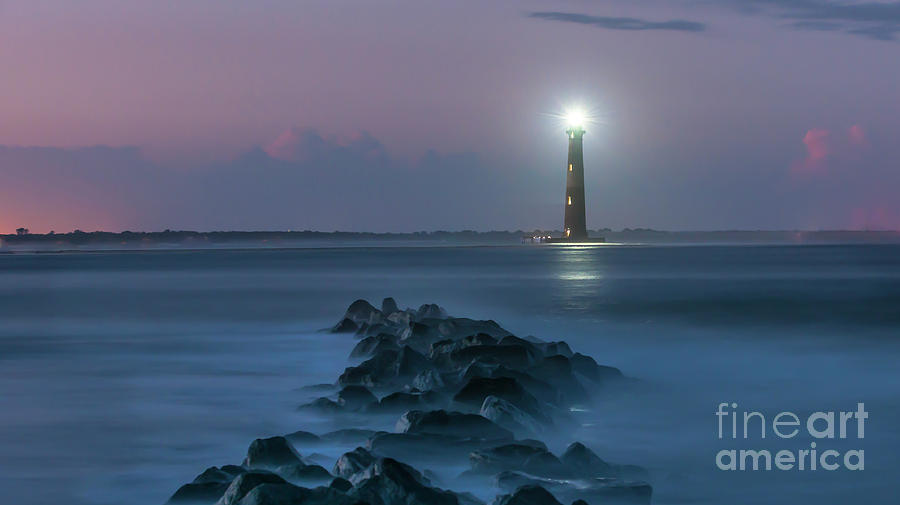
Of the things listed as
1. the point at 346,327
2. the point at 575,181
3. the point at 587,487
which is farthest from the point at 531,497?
the point at 575,181

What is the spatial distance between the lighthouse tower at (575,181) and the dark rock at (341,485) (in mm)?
84668

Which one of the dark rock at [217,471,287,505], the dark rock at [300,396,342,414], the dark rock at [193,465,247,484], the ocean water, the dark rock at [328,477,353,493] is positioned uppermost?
the dark rock at [217,471,287,505]

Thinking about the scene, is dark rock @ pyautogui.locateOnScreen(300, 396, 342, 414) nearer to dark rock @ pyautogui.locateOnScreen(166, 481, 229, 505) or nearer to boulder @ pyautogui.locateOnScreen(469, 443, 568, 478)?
boulder @ pyautogui.locateOnScreen(469, 443, 568, 478)

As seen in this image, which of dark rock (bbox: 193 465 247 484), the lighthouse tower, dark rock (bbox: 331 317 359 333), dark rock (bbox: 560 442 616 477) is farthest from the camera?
the lighthouse tower

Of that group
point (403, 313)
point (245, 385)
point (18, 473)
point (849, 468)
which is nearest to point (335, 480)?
point (18, 473)

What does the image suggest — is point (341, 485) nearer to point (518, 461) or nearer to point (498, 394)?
point (518, 461)

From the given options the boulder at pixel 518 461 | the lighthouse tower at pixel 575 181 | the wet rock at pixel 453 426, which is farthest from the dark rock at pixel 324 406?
the lighthouse tower at pixel 575 181

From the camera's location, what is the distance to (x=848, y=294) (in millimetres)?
36625

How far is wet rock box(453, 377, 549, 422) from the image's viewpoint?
10016 millimetres

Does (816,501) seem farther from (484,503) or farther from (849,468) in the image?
(484,503)

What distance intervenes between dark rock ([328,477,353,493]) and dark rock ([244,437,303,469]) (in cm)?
105

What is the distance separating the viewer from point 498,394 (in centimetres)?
1013

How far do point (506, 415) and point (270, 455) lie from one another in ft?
7.86

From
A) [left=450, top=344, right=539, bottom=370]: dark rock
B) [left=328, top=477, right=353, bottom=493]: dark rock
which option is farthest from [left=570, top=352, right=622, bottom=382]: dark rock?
[left=328, top=477, right=353, bottom=493]: dark rock
